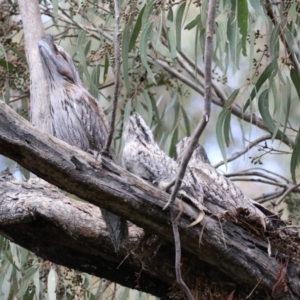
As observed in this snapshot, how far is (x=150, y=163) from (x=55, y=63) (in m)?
0.78

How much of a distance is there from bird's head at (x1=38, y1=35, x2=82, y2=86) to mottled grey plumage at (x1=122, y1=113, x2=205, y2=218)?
1.50 feet

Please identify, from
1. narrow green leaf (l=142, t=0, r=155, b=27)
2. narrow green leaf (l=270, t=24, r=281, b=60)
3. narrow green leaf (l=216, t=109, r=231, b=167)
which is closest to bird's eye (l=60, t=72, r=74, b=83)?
narrow green leaf (l=142, t=0, r=155, b=27)

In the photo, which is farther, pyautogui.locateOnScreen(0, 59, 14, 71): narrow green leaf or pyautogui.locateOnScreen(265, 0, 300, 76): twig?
pyautogui.locateOnScreen(0, 59, 14, 71): narrow green leaf

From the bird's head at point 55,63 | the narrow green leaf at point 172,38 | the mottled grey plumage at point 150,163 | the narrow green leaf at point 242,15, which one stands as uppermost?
the narrow green leaf at point 242,15

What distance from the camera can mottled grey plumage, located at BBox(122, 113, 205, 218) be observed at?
11.7ft

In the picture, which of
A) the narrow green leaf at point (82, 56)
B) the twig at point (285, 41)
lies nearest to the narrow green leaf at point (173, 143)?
the narrow green leaf at point (82, 56)

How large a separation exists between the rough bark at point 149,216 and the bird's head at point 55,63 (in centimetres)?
101

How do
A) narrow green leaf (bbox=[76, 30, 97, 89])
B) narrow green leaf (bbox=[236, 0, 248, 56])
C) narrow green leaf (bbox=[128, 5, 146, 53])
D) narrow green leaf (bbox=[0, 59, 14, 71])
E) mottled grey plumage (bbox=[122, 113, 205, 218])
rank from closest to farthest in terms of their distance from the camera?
narrow green leaf (bbox=[236, 0, 248, 56])
mottled grey plumage (bbox=[122, 113, 205, 218])
narrow green leaf (bbox=[128, 5, 146, 53])
narrow green leaf (bbox=[76, 30, 97, 89])
narrow green leaf (bbox=[0, 59, 14, 71])

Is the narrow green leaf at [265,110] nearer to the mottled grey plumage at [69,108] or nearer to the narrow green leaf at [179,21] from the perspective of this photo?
the narrow green leaf at [179,21]

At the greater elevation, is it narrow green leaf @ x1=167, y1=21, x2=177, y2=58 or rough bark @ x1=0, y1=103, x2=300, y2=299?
narrow green leaf @ x1=167, y1=21, x2=177, y2=58

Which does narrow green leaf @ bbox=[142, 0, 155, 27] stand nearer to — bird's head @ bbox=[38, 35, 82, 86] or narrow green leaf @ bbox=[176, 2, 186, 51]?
narrow green leaf @ bbox=[176, 2, 186, 51]

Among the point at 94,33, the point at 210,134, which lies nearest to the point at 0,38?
the point at 94,33

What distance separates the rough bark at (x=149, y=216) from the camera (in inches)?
101

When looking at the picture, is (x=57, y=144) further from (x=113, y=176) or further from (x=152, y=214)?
(x=152, y=214)
